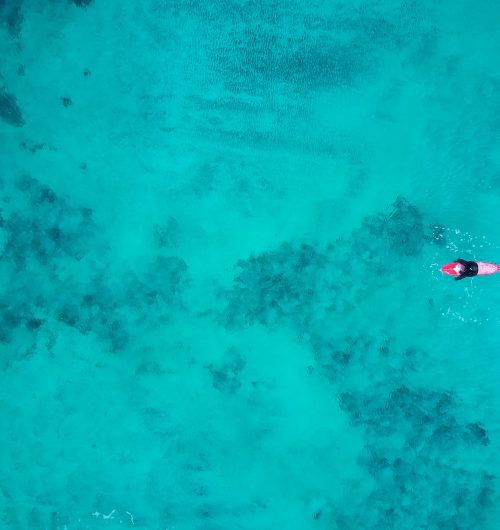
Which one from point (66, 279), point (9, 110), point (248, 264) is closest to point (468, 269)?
point (248, 264)

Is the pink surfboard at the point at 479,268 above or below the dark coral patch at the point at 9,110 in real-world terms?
below

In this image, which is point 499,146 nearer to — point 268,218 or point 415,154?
point 415,154

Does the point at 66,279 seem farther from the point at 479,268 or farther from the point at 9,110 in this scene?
the point at 479,268

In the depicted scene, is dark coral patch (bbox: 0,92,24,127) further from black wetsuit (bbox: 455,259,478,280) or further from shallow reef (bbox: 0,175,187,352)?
black wetsuit (bbox: 455,259,478,280)

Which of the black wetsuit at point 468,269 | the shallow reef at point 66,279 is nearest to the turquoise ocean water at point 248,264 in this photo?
the shallow reef at point 66,279

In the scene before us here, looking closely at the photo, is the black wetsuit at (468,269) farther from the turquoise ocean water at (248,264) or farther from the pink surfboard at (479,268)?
the turquoise ocean water at (248,264)
